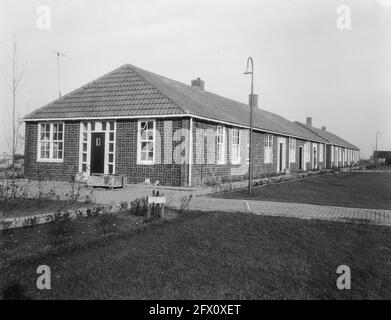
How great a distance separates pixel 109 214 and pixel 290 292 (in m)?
5.34

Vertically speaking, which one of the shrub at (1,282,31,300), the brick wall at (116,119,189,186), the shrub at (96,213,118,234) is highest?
the brick wall at (116,119,189,186)

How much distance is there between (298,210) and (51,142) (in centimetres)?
1398

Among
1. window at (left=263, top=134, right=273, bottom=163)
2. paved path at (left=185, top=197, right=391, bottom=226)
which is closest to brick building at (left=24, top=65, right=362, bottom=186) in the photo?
window at (left=263, top=134, right=273, bottom=163)

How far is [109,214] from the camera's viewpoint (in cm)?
922

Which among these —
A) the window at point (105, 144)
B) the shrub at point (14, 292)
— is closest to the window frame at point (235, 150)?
the window at point (105, 144)

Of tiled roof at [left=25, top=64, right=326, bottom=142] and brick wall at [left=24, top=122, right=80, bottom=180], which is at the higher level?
tiled roof at [left=25, top=64, right=326, bottom=142]

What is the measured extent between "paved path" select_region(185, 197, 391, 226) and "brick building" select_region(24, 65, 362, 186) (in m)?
5.11

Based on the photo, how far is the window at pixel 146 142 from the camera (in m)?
17.9

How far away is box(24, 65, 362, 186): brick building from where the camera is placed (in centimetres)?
1744

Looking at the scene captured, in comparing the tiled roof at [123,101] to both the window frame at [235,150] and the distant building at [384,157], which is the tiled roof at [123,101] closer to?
the window frame at [235,150]

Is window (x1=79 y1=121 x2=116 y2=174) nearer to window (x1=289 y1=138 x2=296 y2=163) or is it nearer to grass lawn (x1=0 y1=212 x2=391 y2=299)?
grass lawn (x1=0 y1=212 x2=391 y2=299)

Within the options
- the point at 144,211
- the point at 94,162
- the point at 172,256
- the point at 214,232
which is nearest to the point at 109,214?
the point at 144,211

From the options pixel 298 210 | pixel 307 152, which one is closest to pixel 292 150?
pixel 307 152

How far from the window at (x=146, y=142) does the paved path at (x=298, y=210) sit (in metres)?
5.61
